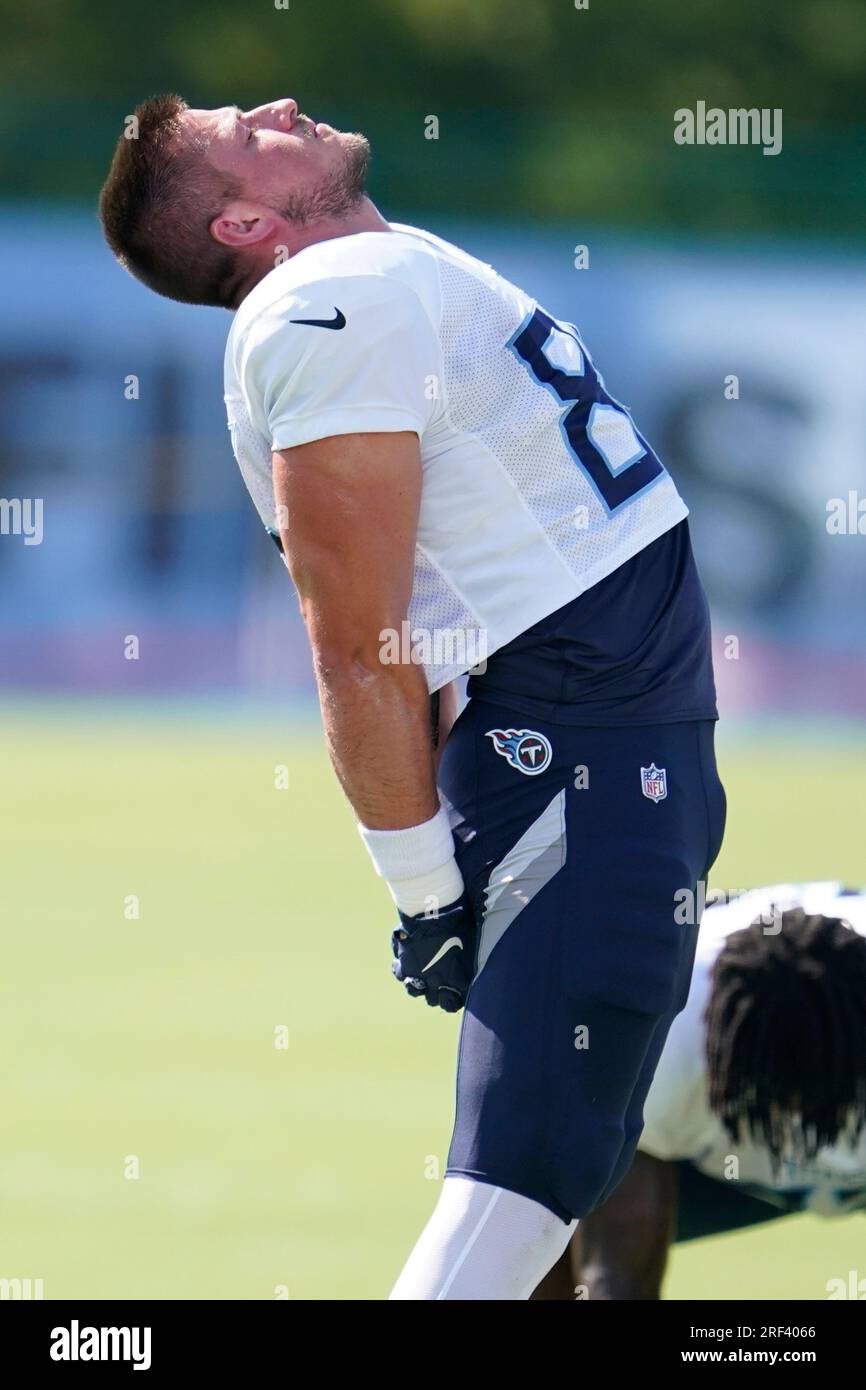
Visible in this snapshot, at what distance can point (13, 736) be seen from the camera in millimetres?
12898

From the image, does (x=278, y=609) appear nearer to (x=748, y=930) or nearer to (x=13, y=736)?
(x=13, y=736)

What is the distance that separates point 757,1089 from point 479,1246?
89 cm

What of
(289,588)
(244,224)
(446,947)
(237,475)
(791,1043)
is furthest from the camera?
(237,475)

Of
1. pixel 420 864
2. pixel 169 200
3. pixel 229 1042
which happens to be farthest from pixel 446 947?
pixel 229 1042

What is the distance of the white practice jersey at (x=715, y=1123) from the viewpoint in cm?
357

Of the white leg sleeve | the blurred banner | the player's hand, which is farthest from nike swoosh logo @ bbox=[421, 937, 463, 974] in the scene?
the blurred banner

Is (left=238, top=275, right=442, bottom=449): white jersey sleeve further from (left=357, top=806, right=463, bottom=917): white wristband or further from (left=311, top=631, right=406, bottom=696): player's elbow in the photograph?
(left=357, top=806, right=463, bottom=917): white wristband

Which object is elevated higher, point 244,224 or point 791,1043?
point 244,224

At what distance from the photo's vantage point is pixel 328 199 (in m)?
3.28

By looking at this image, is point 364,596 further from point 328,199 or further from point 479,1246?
point 479,1246

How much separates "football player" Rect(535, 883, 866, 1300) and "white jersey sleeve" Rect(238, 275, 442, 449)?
1255 mm

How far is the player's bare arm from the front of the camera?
2.90 metres

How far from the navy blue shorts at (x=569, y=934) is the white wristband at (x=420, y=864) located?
0.05 m
